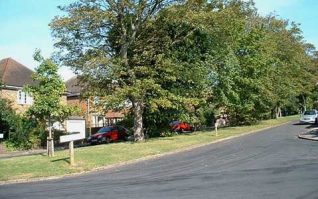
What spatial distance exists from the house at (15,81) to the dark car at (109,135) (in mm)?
8481

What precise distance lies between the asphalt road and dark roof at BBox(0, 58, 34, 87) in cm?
3207

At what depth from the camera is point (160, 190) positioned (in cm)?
1279

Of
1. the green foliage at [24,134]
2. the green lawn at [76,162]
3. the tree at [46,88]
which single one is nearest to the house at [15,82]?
the green foliage at [24,134]

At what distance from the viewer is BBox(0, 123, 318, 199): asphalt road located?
11922mm

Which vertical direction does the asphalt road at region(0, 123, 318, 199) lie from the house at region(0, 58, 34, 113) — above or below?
below

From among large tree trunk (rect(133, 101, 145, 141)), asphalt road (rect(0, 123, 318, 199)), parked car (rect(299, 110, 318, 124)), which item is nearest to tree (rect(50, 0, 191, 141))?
large tree trunk (rect(133, 101, 145, 141))

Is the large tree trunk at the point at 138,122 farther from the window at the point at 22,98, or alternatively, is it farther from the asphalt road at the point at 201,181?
the window at the point at 22,98

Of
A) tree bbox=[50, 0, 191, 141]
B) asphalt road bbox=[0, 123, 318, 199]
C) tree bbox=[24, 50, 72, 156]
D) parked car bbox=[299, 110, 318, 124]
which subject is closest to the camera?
asphalt road bbox=[0, 123, 318, 199]

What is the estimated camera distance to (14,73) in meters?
51.3

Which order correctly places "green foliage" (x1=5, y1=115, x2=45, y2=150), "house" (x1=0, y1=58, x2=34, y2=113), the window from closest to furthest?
"green foliage" (x1=5, y1=115, x2=45, y2=150)
"house" (x1=0, y1=58, x2=34, y2=113)
the window

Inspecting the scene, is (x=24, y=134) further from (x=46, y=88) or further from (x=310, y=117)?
(x=310, y=117)

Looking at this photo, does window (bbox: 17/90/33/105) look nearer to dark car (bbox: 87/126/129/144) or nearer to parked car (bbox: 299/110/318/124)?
dark car (bbox: 87/126/129/144)

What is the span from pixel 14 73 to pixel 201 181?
134 ft

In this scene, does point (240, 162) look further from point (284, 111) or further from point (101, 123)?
point (284, 111)
